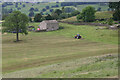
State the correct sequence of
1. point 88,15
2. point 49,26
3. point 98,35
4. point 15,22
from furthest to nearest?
point 88,15 < point 49,26 < point 98,35 < point 15,22

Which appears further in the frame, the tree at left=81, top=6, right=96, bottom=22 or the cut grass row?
the tree at left=81, top=6, right=96, bottom=22

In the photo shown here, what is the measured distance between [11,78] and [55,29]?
283ft

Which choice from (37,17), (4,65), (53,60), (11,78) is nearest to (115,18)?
(37,17)

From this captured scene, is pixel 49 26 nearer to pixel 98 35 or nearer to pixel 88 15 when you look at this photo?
pixel 88 15

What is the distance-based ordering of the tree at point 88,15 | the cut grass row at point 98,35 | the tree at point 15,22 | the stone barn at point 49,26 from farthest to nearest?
the tree at point 88,15 < the stone barn at point 49,26 < the tree at point 15,22 < the cut grass row at point 98,35

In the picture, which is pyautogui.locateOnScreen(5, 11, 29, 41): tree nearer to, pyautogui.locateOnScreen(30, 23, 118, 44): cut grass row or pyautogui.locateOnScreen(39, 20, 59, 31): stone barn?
pyautogui.locateOnScreen(30, 23, 118, 44): cut grass row

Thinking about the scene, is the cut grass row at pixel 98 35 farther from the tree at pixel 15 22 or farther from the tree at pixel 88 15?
the tree at pixel 88 15

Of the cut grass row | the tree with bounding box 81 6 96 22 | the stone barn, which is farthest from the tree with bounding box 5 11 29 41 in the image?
the tree with bounding box 81 6 96 22

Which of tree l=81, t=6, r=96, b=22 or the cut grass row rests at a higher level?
tree l=81, t=6, r=96, b=22

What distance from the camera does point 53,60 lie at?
1601 inches

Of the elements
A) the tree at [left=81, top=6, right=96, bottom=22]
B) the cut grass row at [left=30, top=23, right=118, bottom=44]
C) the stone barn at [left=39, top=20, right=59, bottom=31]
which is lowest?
the cut grass row at [left=30, top=23, right=118, bottom=44]

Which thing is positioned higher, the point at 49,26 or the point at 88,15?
the point at 88,15

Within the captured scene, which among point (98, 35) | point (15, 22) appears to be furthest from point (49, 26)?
point (98, 35)

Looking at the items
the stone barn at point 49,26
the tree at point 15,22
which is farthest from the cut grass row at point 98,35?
the tree at point 15,22
